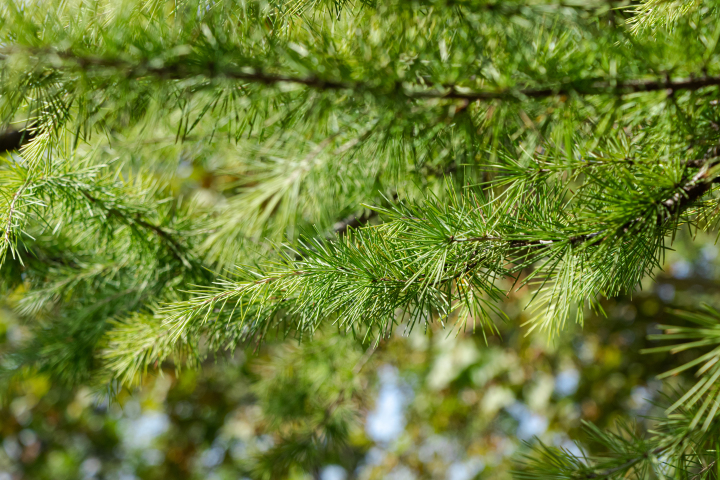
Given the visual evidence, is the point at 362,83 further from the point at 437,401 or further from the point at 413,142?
the point at 437,401

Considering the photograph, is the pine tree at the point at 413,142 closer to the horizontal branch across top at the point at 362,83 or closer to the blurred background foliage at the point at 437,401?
the horizontal branch across top at the point at 362,83

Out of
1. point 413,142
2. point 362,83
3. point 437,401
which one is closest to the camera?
point 362,83

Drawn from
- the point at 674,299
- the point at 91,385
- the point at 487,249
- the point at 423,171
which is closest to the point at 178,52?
the point at 487,249

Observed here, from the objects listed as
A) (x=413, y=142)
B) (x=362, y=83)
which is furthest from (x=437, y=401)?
(x=362, y=83)

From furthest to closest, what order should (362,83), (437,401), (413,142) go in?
(437,401)
(413,142)
(362,83)

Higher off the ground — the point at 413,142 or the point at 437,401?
the point at 413,142

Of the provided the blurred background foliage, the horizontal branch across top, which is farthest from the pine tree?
the blurred background foliage

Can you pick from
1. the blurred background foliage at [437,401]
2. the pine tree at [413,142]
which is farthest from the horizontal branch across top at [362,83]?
the blurred background foliage at [437,401]
